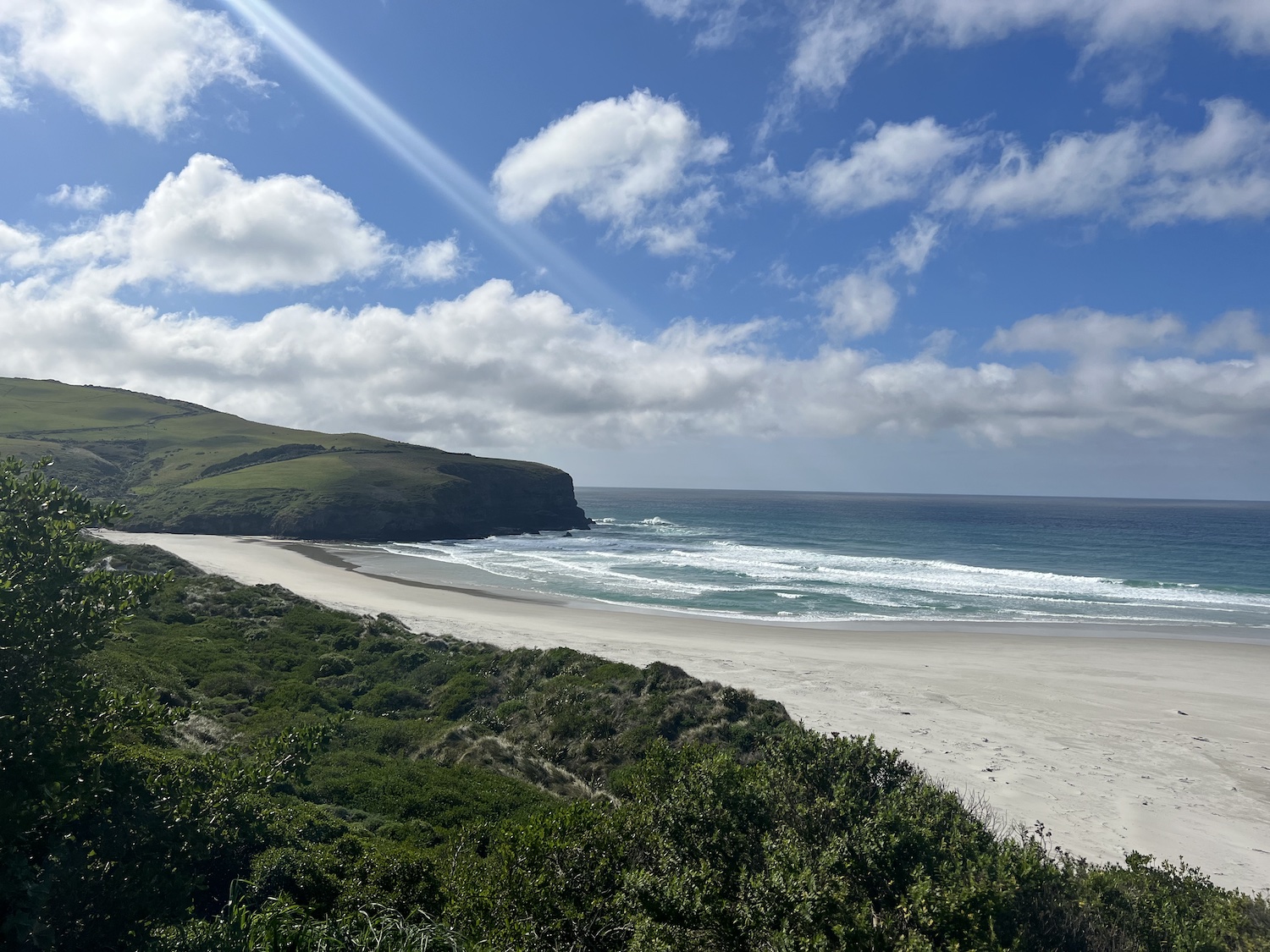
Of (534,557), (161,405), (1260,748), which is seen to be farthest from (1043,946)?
(161,405)

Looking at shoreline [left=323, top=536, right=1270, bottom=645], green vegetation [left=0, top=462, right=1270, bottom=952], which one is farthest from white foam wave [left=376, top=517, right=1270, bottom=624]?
green vegetation [left=0, top=462, right=1270, bottom=952]

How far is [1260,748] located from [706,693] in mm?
16915

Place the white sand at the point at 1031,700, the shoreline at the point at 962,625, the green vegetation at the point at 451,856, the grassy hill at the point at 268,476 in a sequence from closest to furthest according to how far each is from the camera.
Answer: the green vegetation at the point at 451,856, the white sand at the point at 1031,700, the shoreline at the point at 962,625, the grassy hill at the point at 268,476

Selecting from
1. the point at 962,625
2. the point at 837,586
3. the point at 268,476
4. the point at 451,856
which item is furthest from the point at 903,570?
the point at 268,476

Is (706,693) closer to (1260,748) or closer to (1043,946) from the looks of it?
(1043,946)

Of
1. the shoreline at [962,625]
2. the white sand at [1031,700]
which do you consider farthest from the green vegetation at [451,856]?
the shoreline at [962,625]

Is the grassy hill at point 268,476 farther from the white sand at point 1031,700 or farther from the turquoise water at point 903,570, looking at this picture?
the white sand at point 1031,700

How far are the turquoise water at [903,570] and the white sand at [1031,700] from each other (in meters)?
5.69

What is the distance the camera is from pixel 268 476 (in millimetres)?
96000

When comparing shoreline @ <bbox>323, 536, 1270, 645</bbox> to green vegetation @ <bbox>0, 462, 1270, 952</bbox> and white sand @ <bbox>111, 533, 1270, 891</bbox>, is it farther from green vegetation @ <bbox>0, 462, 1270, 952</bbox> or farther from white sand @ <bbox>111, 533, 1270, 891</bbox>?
green vegetation @ <bbox>0, 462, 1270, 952</bbox>

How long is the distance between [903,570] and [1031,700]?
36193 millimetres

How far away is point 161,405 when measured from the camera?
156250mm

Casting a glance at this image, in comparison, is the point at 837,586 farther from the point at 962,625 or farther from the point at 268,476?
the point at 268,476

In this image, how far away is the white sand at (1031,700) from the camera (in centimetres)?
1451
